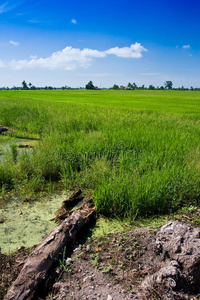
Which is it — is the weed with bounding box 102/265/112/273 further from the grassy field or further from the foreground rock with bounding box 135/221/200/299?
the grassy field

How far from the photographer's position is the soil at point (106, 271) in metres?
1.84

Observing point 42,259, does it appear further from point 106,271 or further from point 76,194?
point 76,194

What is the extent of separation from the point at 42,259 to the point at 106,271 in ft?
1.95

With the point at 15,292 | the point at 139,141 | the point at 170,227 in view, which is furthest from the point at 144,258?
the point at 139,141

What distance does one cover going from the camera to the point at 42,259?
219 centimetres

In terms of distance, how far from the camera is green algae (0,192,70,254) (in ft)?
9.37

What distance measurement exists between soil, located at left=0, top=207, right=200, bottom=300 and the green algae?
252 mm

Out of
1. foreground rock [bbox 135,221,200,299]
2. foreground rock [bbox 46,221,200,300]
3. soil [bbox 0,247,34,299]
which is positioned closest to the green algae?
soil [bbox 0,247,34,299]

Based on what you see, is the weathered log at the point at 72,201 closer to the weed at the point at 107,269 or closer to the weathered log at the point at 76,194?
the weathered log at the point at 76,194

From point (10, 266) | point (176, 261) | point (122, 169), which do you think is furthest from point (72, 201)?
point (176, 261)

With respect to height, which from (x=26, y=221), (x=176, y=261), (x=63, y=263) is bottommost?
(x=26, y=221)

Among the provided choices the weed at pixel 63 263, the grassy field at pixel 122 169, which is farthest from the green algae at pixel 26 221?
the weed at pixel 63 263

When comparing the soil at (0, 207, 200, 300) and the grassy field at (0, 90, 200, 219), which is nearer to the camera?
the soil at (0, 207, 200, 300)

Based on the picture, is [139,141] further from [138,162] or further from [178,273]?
[178,273]
